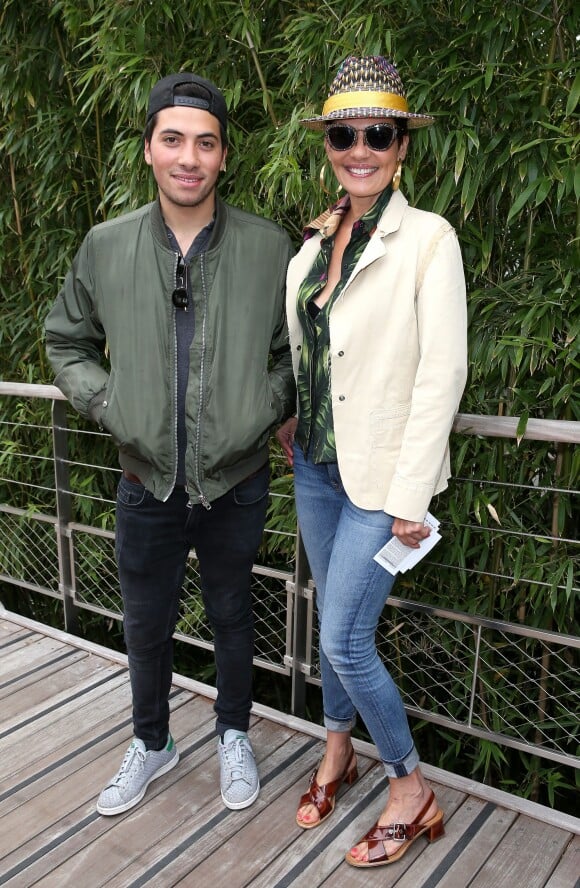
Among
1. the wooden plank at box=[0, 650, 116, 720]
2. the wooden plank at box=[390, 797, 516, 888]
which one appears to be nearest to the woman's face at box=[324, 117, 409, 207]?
the wooden plank at box=[390, 797, 516, 888]

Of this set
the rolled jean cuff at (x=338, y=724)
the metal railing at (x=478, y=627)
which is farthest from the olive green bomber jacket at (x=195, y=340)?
the rolled jean cuff at (x=338, y=724)

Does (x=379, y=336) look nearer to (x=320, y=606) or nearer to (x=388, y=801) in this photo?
(x=320, y=606)

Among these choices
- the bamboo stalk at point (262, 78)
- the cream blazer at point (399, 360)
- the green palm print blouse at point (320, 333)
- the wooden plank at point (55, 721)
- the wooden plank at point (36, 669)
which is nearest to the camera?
the cream blazer at point (399, 360)

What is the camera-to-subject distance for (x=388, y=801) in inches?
72.5

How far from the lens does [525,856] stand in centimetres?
181

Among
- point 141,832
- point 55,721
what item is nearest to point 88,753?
point 55,721

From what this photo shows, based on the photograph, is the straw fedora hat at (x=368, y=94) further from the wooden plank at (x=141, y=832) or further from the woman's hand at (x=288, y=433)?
the wooden plank at (x=141, y=832)

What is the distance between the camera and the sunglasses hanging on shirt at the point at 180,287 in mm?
1719

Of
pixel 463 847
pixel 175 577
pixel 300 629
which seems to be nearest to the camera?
pixel 463 847

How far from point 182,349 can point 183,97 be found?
524 millimetres

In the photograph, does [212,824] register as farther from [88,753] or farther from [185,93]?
[185,93]

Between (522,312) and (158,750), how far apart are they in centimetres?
150

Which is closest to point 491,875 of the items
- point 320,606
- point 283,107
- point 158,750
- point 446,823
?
point 446,823

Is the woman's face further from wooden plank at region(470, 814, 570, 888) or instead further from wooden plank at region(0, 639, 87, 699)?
wooden plank at region(0, 639, 87, 699)
